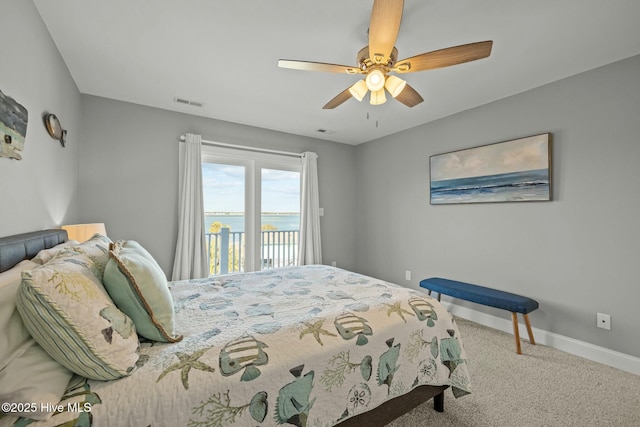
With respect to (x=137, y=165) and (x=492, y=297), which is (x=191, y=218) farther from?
(x=492, y=297)

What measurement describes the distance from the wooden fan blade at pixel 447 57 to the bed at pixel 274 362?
5.11ft

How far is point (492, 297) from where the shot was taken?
2.63 m

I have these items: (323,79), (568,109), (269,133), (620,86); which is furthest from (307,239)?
(620,86)

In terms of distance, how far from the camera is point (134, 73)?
2.49 m

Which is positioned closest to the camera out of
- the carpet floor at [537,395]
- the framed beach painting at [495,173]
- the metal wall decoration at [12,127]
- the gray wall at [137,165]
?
the metal wall decoration at [12,127]

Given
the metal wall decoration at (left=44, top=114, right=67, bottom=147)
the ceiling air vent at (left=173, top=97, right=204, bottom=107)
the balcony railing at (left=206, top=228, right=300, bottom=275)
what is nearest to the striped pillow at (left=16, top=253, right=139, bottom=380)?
the metal wall decoration at (left=44, top=114, right=67, bottom=147)

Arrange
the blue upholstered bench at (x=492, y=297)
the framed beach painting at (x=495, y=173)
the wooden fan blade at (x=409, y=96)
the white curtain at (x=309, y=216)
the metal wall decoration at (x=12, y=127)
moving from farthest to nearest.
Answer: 1. the white curtain at (x=309, y=216)
2. the framed beach painting at (x=495, y=173)
3. the blue upholstered bench at (x=492, y=297)
4. the wooden fan blade at (x=409, y=96)
5. the metal wall decoration at (x=12, y=127)

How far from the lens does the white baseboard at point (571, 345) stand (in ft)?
7.20

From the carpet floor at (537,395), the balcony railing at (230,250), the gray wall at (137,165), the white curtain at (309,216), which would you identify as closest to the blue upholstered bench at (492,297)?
the carpet floor at (537,395)

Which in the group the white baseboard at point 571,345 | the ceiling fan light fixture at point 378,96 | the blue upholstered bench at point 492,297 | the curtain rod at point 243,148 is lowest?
the white baseboard at point 571,345

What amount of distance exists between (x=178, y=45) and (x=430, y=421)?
3.19 m

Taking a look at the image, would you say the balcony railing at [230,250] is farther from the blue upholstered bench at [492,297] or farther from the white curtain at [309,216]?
the blue upholstered bench at [492,297]

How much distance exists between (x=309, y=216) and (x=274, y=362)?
3.24 meters

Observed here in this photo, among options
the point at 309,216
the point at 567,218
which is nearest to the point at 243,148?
the point at 309,216
